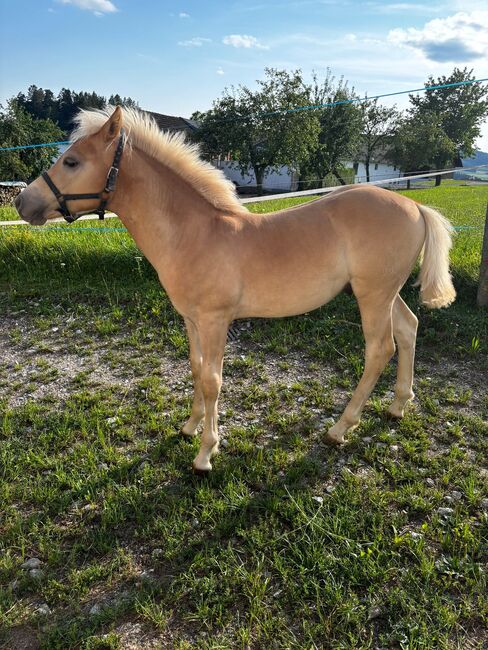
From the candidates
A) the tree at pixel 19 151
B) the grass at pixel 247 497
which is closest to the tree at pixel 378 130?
the tree at pixel 19 151

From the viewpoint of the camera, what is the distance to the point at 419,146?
49219mm

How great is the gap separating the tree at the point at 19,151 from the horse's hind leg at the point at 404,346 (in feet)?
105

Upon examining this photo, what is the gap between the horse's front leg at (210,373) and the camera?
2848 millimetres

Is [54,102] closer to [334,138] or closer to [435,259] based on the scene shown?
[334,138]

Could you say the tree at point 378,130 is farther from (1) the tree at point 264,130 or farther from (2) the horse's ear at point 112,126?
(2) the horse's ear at point 112,126

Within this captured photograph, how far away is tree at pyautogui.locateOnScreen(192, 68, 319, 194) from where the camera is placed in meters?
35.2

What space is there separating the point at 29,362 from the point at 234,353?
225 cm

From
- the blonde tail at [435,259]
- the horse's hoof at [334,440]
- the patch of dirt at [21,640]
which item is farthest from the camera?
the horse's hoof at [334,440]

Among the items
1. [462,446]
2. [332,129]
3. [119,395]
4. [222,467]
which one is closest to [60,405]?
[119,395]

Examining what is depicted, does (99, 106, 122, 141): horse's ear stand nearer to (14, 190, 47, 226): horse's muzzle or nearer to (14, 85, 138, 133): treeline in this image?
(14, 190, 47, 226): horse's muzzle

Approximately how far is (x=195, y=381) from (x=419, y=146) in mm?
54337

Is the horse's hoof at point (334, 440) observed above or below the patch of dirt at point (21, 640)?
above

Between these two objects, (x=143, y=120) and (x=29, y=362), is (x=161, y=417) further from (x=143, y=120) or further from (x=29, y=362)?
(x=143, y=120)

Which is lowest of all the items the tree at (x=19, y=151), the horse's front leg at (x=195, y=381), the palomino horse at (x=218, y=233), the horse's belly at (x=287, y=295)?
the horse's front leg at (x=195, y=381)
